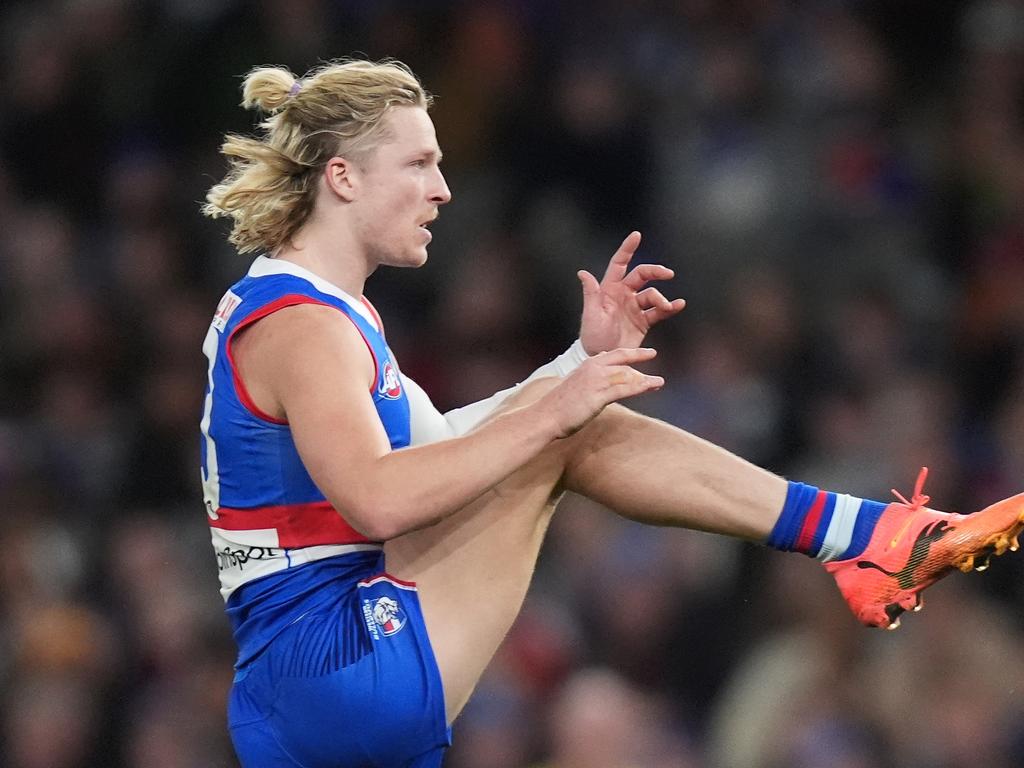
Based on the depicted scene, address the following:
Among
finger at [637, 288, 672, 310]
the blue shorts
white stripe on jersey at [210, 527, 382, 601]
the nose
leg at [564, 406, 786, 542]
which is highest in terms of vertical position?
the nose

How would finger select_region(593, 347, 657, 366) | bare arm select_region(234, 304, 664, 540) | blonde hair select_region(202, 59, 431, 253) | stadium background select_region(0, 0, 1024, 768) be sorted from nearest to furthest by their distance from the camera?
bare arm select_region(234, 304, 664, 540)
finger select_region(593, 347, 657, 366)
blonde hair select_region(202, 59, 431, 253)
stadium background select_region(0, 0, 1024, 768)

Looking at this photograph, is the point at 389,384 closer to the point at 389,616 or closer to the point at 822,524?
the point at 389,616

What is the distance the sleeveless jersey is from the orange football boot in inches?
40.5

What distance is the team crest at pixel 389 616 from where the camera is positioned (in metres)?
3.18

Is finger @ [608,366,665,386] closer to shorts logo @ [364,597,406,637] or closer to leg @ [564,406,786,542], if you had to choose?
leg @ [564,406,786,542]

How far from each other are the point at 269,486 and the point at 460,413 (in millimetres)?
566

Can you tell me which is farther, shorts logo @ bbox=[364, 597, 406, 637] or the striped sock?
the striped sock

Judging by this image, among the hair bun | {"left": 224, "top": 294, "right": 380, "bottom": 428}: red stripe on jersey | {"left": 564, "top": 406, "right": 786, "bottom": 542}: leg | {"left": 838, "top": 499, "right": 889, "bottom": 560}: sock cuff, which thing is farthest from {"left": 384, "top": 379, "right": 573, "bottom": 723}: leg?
the hair bun

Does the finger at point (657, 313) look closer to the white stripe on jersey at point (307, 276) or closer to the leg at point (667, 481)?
the leg at point (667, 481)

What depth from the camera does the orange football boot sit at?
338 cm

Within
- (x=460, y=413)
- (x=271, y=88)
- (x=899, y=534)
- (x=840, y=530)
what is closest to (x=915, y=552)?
(x=899, y=534)

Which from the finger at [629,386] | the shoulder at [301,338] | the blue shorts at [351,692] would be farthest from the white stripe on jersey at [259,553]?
the finger at [629,386]

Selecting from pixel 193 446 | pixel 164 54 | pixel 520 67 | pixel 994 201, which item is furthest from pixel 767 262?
pixel 164 54

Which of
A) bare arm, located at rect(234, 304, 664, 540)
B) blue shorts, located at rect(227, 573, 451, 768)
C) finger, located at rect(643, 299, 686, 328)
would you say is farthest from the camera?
finger, located at rect(643, 299, 686, 328)
